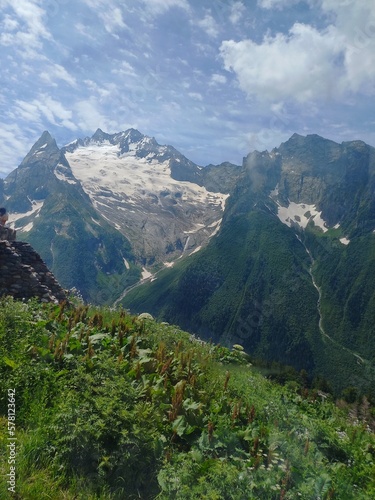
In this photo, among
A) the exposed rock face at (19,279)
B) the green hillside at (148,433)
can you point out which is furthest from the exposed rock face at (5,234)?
the green hillside at (148,433)

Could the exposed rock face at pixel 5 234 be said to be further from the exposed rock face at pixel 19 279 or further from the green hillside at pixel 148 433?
the green hillside at pixel 148 433

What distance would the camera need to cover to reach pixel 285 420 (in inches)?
365

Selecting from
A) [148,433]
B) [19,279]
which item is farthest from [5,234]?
[148,433]

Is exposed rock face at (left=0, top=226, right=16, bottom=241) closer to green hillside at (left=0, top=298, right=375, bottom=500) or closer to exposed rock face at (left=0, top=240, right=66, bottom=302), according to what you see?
exposed rock face at (left=0, top=240, right=66, bottom=302)

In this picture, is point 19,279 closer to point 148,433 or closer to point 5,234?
point 5,234

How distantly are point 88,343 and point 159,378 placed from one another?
2575mm

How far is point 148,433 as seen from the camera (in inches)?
286

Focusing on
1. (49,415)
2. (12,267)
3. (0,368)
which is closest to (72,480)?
(49,415)

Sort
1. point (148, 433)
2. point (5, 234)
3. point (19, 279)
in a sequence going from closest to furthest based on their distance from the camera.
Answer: point (148, 433) < point (19, 279) < point (5, 234)

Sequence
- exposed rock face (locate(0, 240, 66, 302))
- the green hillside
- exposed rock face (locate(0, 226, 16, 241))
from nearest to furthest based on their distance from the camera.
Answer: the green hillside → exposed rock face (locate(0, 240, 66, 302)) → exposed rock face (locate(0, 226, 16, 241))

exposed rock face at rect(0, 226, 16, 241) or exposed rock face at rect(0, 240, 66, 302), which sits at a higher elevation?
exposed rock face at rect(0, 226, 16, 241)

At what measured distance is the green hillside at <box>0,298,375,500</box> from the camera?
20.0 ft

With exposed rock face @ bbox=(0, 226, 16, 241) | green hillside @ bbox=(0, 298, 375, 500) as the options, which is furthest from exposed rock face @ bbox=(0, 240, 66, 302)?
green hillside @ bbox=(0, 298, 375, 500)

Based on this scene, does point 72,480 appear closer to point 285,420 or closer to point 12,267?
point 285,420
